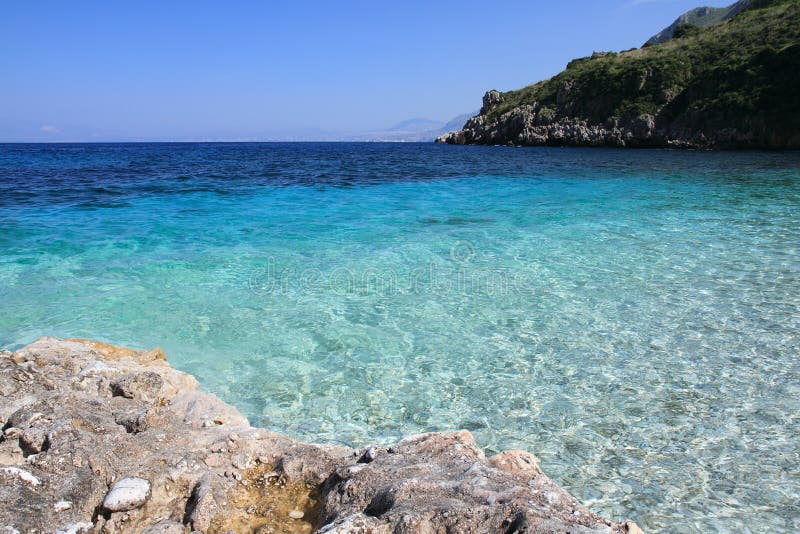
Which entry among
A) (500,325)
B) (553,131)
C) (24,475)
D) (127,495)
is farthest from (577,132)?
(24,475)

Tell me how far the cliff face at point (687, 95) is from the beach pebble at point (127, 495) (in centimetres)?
5032

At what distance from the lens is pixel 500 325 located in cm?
668

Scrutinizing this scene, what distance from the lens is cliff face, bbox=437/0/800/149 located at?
4194 centimetres

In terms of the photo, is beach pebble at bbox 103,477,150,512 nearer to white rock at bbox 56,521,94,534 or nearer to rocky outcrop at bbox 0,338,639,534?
rocky outcrop at bbox 0,338,639,534

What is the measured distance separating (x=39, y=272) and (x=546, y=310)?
9.15 meters

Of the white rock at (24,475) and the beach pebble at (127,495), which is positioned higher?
the white rock at (24,475)

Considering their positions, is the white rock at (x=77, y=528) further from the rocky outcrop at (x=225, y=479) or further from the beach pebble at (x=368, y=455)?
A: the beach pebble at (x=368, y=455)

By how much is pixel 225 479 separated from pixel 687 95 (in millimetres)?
59124

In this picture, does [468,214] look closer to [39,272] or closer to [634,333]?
[634,333]

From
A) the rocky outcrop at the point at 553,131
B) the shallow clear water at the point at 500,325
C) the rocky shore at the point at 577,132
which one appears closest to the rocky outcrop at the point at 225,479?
the shallow clear water at the point at 500,325

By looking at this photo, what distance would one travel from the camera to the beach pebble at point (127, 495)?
2670mm

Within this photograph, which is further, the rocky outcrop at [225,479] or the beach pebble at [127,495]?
the beach pebble at [127,495]

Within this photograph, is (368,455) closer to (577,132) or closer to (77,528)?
(77,528)

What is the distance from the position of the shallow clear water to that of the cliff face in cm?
3493
